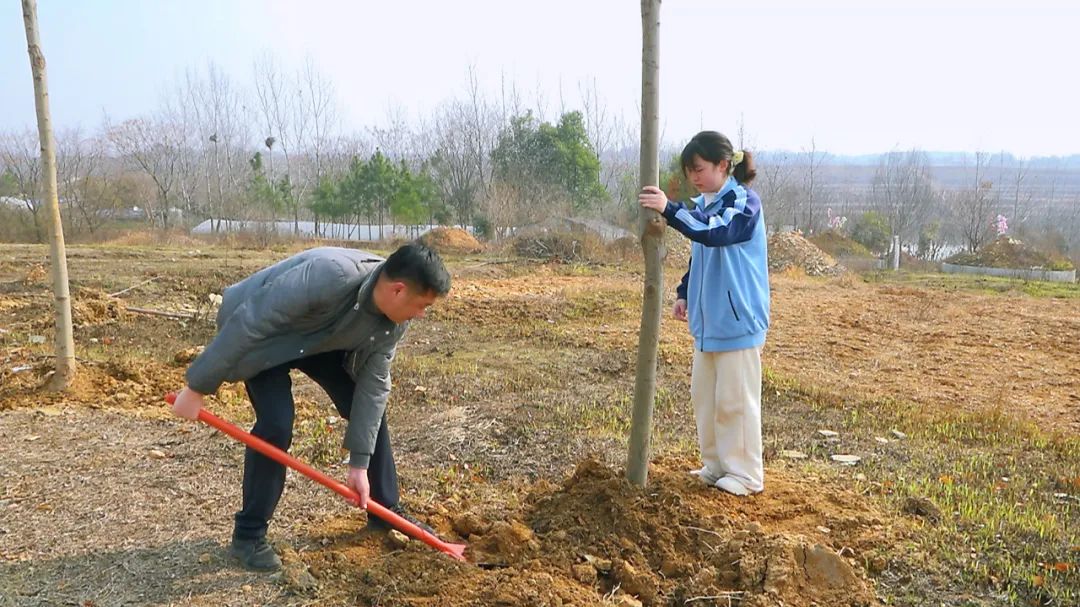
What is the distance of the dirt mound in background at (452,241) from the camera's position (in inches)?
859

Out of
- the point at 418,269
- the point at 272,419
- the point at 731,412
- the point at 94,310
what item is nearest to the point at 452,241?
the point at 94,310

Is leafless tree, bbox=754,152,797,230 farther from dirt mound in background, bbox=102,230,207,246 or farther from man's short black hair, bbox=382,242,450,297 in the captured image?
man's short black hair, bbox=382,242,450,297

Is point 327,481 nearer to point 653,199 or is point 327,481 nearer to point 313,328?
point 313,328

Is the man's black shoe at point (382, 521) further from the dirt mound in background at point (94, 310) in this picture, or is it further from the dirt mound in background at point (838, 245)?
the dirt mound in background at point (838, 245)

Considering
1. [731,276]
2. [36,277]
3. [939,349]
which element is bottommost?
[939,349]

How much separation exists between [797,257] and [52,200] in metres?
16.5

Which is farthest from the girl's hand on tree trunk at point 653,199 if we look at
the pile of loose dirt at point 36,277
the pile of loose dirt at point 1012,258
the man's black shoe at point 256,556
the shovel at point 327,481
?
the pile of loose dirt at point 1012,258

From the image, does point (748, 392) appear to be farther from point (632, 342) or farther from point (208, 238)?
point (208, 238)

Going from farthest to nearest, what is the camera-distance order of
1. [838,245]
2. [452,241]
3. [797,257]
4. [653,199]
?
[838,245]
[452,241]
[797,257]
[653,199]

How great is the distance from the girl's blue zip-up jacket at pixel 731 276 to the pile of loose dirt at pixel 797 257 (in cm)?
1545

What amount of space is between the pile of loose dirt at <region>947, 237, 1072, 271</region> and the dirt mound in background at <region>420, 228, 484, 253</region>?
44.3 feet

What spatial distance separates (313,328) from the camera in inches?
100

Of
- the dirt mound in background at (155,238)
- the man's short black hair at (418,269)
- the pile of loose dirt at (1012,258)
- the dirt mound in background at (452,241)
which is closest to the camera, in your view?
the man's short black hair at (418,269)

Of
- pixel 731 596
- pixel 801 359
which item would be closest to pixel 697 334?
pixel 731 596
